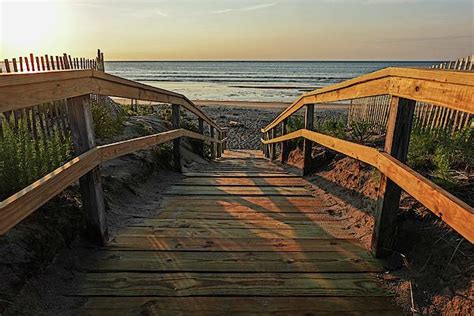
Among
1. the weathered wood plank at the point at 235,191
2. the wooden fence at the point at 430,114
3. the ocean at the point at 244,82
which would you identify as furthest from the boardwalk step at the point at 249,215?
the ocean at the point at 244,82

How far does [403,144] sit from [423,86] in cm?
51

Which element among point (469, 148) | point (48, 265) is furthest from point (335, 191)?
point (48, 265)

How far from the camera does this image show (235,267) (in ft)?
7.80

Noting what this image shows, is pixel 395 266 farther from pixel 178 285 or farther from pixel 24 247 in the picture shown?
pixel 24 247

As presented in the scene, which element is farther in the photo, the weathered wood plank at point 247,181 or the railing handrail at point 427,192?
the weathered wood plank at point 247,181

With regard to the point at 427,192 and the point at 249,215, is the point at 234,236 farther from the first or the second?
the point at 427,192

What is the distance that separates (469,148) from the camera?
348 centimetres

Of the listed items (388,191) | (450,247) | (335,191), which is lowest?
(335,191)

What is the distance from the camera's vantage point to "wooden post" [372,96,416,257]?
2.38m

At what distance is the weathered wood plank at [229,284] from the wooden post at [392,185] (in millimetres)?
347

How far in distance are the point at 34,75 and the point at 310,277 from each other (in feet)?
6.39

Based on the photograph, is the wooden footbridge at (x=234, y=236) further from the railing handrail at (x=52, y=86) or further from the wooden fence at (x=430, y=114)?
the wooden fence at (x=430, y=114)

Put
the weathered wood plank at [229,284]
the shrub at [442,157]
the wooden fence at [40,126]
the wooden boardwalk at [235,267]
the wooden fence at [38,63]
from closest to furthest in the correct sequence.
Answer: the wooden boardwalk at [235,267], the weathered wood plank at [229,284], the wooden fence at [40,126], the shrub at [442,157], the wooden fence at [38,63]

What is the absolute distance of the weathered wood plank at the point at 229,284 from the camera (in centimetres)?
210
